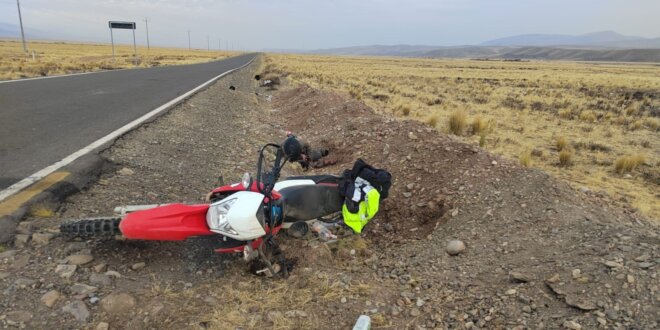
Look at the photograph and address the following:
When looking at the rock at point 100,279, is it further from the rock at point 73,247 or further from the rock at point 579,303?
the rock at point 579,303

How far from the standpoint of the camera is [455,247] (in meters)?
4.07

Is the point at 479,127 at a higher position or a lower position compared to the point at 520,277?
lower

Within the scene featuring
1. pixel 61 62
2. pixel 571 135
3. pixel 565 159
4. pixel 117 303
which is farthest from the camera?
pixel 61 62

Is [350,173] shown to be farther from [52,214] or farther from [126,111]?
[126,111]

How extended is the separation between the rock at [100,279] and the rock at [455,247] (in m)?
2.88

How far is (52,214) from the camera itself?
3.91 meters

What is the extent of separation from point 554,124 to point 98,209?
52.4 ft

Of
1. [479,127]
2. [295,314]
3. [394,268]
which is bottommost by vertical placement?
[479,127]

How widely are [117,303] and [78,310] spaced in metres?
0.23

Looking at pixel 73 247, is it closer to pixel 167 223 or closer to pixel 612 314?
pixel 167 223

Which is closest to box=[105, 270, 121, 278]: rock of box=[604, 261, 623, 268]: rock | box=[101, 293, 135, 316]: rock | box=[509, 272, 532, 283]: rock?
box=[101, 293, 135, 316]: rock

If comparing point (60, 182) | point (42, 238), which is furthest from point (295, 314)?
point (60, 182)

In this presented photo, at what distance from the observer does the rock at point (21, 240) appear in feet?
11.0

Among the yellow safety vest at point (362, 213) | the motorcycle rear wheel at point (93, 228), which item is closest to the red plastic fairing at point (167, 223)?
the motorcycle rear wheel at point (93, 228)
